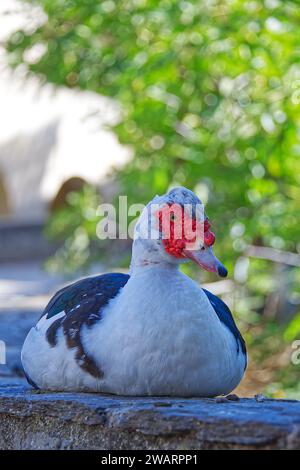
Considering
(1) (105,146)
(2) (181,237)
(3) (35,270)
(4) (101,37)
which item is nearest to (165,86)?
(4) (101,37)

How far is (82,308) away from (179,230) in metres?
0.46

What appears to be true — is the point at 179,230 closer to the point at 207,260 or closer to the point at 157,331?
the point at 207,260

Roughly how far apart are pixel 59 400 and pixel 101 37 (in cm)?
535

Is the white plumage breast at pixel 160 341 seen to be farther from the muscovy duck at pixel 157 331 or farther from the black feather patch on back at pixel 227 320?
the black feather patch on back at pixel 227 320

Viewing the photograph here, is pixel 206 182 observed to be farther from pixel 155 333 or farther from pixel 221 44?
pixel 155 333

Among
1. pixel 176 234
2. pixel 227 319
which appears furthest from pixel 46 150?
pixel 176 234

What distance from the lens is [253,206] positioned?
6926 millimetres

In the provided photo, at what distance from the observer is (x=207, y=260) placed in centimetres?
333

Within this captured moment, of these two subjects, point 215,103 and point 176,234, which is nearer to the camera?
point 176,234

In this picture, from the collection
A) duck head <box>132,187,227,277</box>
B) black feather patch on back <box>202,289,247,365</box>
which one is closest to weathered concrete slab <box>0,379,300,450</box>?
black feather patch on back <box>202,289,247,365</box>

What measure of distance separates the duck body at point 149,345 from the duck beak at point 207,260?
4.5 inches

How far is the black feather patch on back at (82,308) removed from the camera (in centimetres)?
346

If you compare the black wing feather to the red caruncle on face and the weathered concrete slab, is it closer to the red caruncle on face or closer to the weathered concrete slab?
the weathered concrete slab

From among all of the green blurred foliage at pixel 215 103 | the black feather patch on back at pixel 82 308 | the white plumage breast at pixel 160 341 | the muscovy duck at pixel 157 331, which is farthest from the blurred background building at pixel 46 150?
the white plumage breast at pixel 160 341
